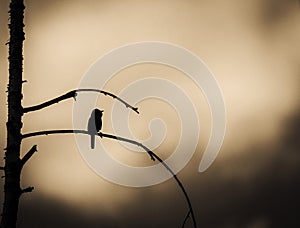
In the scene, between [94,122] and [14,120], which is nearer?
[14,120]

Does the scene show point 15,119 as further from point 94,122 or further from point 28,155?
point 94,122

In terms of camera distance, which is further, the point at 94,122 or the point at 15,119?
the point at 94,122

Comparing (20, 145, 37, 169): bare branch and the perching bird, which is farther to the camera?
the perching bird

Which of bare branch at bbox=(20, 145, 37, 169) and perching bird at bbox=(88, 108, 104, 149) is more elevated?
perching bird at bbox=(88, 108, 104, 149)

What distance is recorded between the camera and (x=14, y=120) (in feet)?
23.3

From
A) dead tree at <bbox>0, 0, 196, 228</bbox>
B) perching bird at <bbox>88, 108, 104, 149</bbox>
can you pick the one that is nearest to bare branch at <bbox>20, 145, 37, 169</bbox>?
dead tree at <bbox>0, 0, 196, 228</bbox>

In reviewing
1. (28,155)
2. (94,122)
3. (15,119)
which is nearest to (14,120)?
(15,119)

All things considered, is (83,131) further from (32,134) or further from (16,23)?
(16,23)

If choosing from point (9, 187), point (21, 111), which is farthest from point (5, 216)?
point (21, 111)

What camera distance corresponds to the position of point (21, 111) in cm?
719

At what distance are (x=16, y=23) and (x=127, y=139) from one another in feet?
7.42

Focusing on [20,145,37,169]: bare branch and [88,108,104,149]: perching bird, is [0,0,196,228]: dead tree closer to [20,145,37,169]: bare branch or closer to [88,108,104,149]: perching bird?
[20,145,37,169]: bare branch

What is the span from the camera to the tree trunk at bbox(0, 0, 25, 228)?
6918 mm

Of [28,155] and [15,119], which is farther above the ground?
[15,119]
